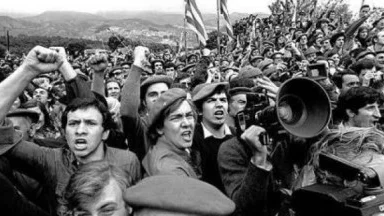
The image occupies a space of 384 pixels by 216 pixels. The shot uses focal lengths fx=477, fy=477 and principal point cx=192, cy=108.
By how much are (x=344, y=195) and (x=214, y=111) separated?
86.4 inches

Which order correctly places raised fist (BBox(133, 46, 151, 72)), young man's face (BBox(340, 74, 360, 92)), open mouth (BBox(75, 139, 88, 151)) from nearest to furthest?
1. open mouth (BBox(75, 139, 88, 151))
2. raised fist (BBox(133, 46, 151, 72))
3. young man's face (BBox(340, 74, 360, 92))

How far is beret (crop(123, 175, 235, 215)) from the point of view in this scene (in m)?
1.56

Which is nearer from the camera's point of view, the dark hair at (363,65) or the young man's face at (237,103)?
the young man's face at (237,103)

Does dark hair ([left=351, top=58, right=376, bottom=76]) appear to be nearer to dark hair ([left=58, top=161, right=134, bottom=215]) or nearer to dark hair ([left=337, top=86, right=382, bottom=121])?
dark hair ([left=337, top=86, right=382, bottom=121])

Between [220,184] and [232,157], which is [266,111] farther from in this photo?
[220,184]

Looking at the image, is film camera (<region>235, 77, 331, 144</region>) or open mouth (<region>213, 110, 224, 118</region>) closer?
film camera (<region>235, 77, 331, 144</region>)

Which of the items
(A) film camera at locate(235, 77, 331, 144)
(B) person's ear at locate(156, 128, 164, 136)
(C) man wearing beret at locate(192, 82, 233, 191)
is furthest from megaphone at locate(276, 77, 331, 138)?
(C) man wearing beret at locate(192, 82, 233, 191)

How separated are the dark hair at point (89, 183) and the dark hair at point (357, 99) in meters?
2.34

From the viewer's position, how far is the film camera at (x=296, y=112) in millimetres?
2551

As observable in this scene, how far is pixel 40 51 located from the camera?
96.6 inches

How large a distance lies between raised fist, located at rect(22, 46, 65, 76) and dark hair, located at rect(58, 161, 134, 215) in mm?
635

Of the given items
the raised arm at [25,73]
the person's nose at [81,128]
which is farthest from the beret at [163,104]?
the raised arm at [25,73]

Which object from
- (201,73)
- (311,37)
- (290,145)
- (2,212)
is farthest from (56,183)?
(311,37)

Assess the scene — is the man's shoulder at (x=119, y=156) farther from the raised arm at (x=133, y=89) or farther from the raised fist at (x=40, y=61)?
the raised fist at (x=40, y=61)
